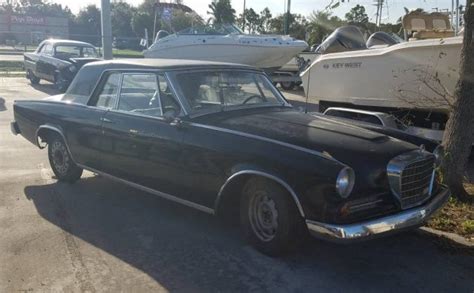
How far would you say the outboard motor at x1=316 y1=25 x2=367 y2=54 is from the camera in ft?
33.2

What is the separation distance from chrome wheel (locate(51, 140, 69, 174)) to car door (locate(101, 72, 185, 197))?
1.02m

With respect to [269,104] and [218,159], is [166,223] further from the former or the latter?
[269,104]

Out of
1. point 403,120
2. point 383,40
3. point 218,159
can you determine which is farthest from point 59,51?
point 218,159

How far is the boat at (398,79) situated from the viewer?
7363mm

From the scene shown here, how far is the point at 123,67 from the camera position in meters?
5.91

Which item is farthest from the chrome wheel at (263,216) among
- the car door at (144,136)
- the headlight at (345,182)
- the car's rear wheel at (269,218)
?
the car door at (144,136)

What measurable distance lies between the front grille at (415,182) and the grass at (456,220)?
17.7 inches

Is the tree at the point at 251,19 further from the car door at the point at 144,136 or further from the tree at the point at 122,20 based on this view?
the car door at the point at 144,136

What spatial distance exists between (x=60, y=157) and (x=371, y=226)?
4.29m

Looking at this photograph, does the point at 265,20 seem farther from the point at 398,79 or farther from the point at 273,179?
the point at 273,179

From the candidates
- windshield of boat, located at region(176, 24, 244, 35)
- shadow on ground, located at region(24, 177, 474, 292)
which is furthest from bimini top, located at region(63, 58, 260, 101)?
windshield of boat, located at region(176, 24, 244, 35)

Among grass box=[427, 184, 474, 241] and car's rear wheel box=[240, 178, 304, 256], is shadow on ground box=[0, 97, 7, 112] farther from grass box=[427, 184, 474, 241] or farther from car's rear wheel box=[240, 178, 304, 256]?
grass box=[427, 184, 474, 241]

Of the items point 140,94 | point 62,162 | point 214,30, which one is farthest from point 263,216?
point 214,30

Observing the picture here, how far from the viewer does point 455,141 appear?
5785 millimetres
